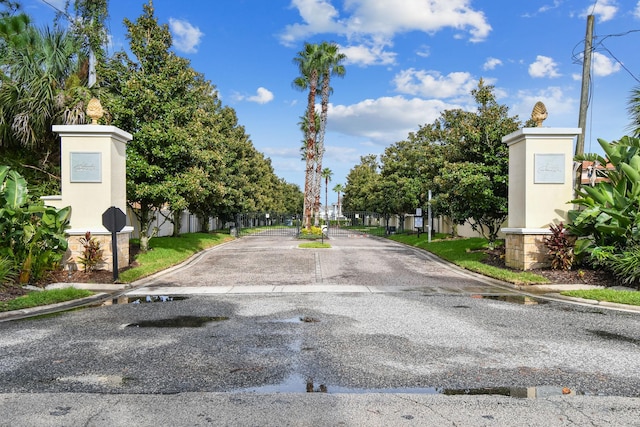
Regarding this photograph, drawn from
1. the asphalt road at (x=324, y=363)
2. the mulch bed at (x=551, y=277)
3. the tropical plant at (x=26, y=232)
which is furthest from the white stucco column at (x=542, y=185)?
the tropical plant at (x=26, y=232)

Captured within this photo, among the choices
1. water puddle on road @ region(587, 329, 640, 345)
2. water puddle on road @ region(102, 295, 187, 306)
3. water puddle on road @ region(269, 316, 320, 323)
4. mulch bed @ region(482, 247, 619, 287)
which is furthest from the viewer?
mulch bed @ region(482, 247, 619, 287)

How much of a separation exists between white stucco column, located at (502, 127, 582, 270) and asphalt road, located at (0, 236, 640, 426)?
366cm

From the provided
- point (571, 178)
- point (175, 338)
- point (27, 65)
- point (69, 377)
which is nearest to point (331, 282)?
point (175, 338)

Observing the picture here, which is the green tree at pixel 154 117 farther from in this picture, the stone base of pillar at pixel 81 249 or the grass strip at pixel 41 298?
the grass strip at pixel 41 298

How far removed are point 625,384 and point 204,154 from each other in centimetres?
1620

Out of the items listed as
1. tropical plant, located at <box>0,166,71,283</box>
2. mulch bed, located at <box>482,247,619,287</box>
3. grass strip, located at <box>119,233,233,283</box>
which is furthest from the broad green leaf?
mulch bed, located at <box>482,247,619,287</box>

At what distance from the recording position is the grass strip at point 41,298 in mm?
8698

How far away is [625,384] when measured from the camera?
16.0 ft

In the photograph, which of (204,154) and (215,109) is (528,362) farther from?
(215,109)

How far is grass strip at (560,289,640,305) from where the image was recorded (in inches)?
372

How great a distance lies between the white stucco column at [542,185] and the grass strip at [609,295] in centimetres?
287

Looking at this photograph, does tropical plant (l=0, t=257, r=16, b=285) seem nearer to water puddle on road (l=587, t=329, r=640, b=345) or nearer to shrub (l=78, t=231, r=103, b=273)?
shrub (l=78, t=231, r=103, b=273)

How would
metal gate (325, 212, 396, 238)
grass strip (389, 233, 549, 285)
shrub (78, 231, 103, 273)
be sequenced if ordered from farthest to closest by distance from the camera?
metal gate (325, 212, 396, 238) < shrub (78, 231, 103, 273) < grass strip (389, 233, 549, 285)

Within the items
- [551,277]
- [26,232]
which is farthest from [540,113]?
[26,232]
